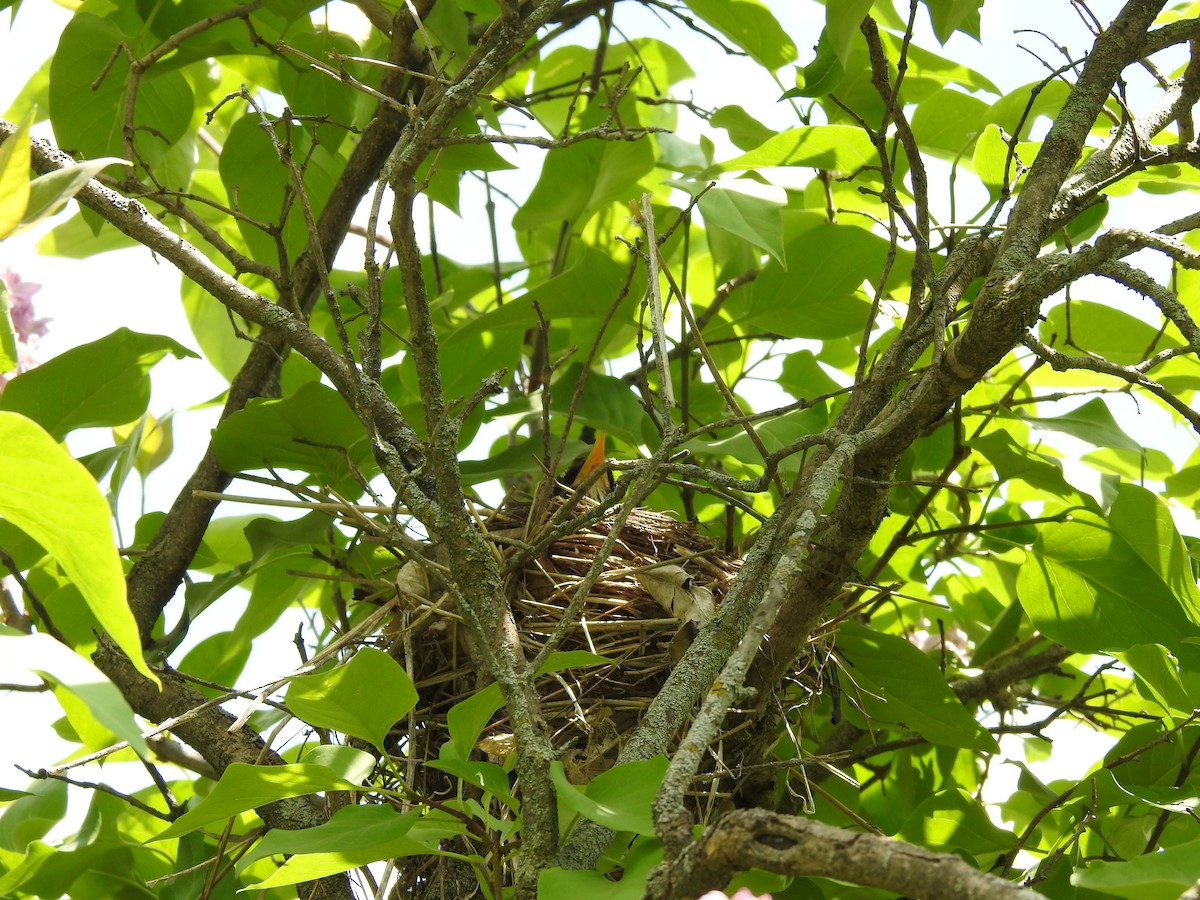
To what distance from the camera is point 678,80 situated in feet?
6.38

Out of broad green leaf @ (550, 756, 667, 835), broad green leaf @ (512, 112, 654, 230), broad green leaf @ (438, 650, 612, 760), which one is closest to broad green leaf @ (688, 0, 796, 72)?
broad green leaf @ (512, 112, 654, 230)

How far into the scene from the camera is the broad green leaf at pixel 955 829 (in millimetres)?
Result: 1025

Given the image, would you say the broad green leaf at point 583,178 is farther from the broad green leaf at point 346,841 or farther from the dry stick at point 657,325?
the broad green leaf at point 346,841

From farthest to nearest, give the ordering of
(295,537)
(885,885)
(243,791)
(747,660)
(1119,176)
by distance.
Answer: (295,537)
(1119,176)
(243,791)
(747,660)
(885,885)

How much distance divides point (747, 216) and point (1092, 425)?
51cm

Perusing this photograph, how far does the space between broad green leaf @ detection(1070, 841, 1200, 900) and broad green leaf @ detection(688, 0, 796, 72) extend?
1031 millimetres

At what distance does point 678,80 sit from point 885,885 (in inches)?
68.1

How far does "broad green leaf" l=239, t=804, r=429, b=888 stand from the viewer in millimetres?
692

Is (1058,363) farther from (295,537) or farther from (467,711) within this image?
(295,537)

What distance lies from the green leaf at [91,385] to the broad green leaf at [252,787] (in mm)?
603

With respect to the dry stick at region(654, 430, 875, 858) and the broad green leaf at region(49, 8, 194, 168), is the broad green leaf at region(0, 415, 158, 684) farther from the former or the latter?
the broad green leaf at region(49, 8, 194, 168)

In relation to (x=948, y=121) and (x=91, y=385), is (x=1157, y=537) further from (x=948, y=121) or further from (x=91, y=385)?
(x=91, y=385)

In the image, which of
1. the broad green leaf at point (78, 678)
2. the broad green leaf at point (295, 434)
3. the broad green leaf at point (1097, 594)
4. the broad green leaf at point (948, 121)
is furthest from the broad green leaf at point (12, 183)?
the broad green leaf at point (948, 121)

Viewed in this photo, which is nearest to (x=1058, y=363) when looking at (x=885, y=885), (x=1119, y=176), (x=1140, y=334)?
(x=1119, y=176)
